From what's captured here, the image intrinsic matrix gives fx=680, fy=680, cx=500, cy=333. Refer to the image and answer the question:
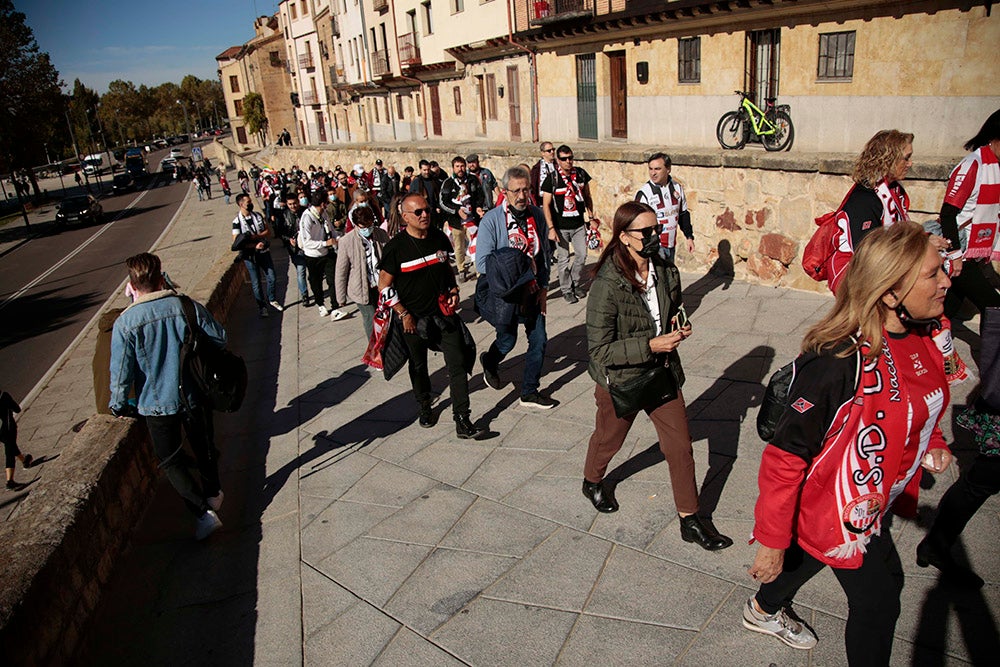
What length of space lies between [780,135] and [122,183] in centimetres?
5475

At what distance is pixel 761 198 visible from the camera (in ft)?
27.7

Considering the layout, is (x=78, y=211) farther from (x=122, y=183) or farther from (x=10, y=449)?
(x=10, y=449)

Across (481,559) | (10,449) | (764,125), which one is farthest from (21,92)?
(481,559)

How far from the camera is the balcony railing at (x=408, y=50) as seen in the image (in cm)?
3159

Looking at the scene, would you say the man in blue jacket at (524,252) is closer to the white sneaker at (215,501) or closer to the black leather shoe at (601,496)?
the black leather shoe at (601,496)

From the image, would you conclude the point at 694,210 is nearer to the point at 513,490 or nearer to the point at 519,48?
the point at 513,490

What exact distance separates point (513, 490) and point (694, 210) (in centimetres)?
619

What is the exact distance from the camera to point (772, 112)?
444 inches

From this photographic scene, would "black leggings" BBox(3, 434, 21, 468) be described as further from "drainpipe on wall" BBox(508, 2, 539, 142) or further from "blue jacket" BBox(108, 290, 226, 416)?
"drainpipe on wall" BBox(508, 2, 539, 142)

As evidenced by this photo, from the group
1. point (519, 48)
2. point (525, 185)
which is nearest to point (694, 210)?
point (525, 185)

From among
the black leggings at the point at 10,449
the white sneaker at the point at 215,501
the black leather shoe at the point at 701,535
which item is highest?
the black leather shoe at the point at 701,535

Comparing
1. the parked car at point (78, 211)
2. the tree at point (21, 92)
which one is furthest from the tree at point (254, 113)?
the parked car at point (78, 211)

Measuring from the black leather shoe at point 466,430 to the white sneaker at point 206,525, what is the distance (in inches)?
72.1

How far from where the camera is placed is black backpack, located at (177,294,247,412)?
4.21 meters
